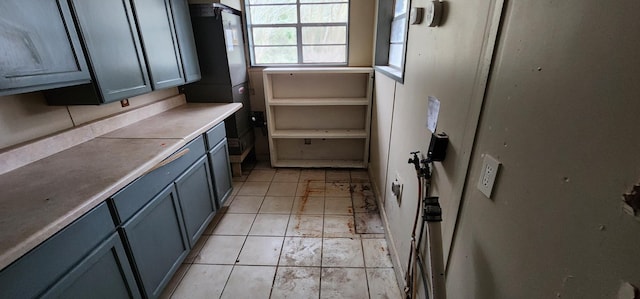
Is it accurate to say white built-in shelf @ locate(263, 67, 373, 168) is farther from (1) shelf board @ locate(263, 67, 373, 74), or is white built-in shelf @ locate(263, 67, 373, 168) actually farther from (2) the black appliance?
(2) the black appliance

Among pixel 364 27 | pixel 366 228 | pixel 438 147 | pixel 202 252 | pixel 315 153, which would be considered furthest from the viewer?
pixel 315 153

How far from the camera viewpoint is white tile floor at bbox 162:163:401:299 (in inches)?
67.6

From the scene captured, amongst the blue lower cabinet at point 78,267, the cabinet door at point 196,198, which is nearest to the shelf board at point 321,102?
the cabinet door at point 196,198

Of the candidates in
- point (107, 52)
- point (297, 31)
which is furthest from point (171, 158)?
point (297, 31)

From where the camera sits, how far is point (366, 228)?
89.2 inches

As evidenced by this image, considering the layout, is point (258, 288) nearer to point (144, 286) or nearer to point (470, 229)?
point (144, 286)

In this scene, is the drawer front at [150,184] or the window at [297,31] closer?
the drawer front at [150,184]

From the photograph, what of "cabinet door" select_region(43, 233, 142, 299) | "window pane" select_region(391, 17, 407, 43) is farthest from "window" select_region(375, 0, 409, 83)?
"cabinet door" select_region(43, 233, 142, 299)

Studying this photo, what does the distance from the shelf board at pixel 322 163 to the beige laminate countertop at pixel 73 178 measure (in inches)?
56.9

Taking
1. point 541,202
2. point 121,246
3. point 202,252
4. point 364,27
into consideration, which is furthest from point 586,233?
point 364,27

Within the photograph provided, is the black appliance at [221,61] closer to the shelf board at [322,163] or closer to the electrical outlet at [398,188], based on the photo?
the shelf board at [322,163]

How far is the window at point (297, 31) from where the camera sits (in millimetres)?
3064

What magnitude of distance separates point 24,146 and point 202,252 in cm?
122

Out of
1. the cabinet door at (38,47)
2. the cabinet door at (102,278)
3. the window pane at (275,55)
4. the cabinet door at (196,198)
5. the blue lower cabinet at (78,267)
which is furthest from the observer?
the window pane at (275,55)
